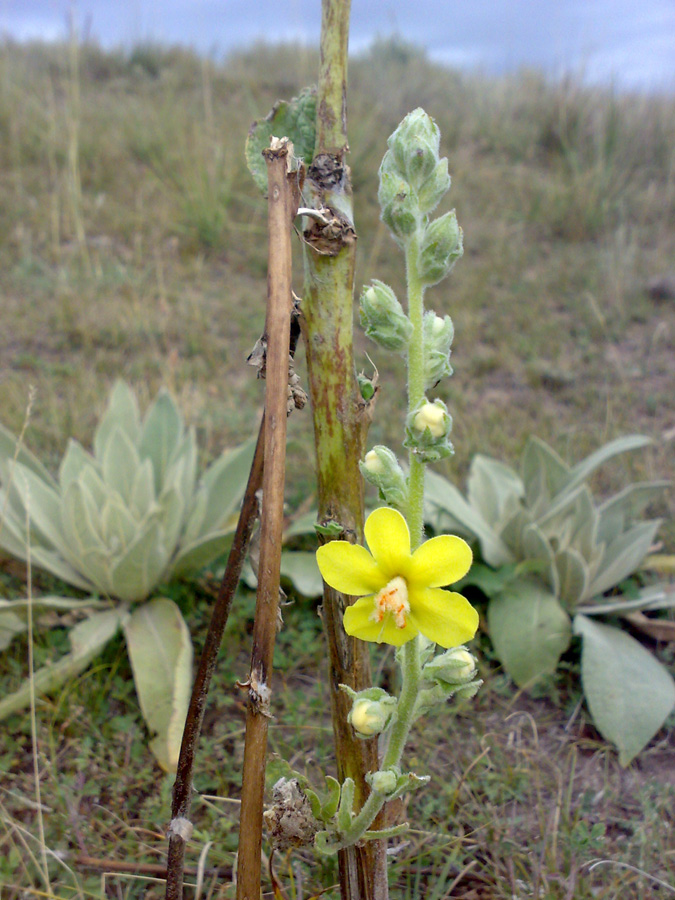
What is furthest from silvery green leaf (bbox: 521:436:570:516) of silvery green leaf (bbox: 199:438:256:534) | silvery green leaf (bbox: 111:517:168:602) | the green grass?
silvery green leaf (bbox: 111:517:168:602)

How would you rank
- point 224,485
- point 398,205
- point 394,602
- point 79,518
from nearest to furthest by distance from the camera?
point 394,602
point 398,205
point 79,518
point 224,485

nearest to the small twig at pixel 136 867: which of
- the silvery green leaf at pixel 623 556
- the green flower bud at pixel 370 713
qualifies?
the green flower bud at pixel 370 713

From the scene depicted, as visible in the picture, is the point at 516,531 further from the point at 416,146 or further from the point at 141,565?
the point at 416,146

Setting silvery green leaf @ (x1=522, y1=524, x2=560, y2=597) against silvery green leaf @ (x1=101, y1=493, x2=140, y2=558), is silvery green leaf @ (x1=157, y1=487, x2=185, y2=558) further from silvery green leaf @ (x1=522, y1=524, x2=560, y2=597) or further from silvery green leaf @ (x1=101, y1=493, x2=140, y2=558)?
silvery green leaf @ (x1=522, y1=524, x2=560, y2=597)

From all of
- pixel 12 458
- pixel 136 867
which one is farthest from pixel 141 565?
pixel 136 867

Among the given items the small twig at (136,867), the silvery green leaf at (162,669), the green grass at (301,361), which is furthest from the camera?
the silvery green leaf at (162,669)

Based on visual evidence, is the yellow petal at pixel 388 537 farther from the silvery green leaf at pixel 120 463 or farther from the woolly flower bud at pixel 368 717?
the silvery green leaf at pixel 120 463
